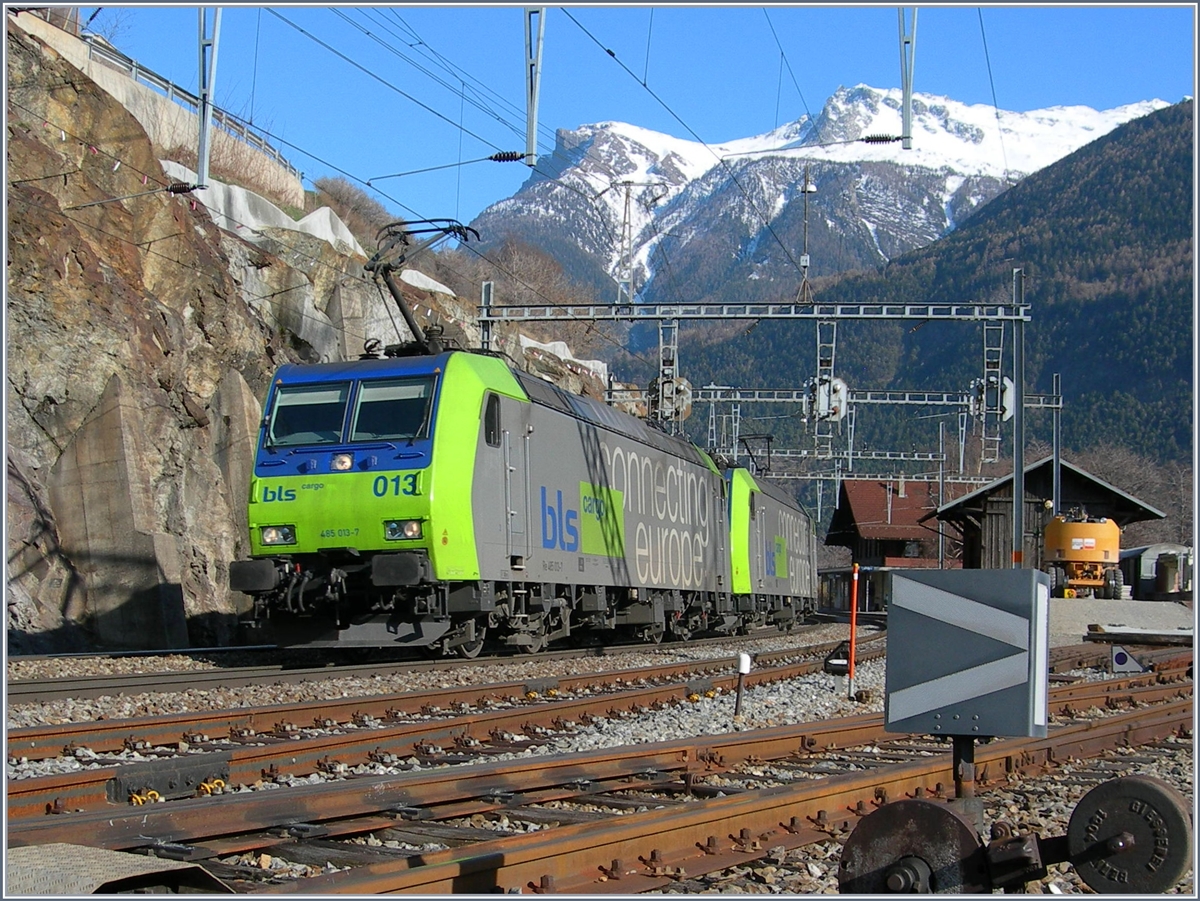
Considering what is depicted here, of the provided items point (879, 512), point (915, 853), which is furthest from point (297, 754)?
A: point (879, 512)

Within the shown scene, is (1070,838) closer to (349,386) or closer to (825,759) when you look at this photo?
(825,759)

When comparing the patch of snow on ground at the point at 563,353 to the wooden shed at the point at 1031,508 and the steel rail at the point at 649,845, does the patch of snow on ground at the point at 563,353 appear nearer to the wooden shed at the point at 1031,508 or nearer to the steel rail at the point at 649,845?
the wooden shed at the point at 1031,508

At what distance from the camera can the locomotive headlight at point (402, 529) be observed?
41.9 ft

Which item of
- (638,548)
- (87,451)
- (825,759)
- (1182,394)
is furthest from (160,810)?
(1182,394)

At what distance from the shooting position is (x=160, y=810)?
18.0 feet

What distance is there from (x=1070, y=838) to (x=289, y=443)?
1096cm

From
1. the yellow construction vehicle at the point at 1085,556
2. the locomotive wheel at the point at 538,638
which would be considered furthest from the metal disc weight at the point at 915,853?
the yellow construction vehicle at the point at 1085,556

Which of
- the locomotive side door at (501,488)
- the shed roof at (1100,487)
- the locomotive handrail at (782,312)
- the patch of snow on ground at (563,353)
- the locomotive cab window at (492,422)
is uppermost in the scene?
the patch of snow on ground at (563,353)

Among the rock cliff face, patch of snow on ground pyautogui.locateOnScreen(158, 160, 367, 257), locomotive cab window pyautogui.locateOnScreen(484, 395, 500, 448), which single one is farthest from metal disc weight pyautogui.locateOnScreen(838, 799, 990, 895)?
patch of snow on ground pyautogui.locateOnScreen(158, 160, 367, 257)

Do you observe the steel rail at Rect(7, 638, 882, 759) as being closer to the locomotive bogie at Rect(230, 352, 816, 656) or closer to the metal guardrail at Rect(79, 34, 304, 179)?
the locomotive bogie at Rect(230, 352, 816, 656)

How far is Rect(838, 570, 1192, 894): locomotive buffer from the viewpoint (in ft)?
12.8

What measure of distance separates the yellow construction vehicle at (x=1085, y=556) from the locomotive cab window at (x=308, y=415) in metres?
26.2

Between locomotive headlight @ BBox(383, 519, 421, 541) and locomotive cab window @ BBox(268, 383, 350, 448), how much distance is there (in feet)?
4.08

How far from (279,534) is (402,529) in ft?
5.07
